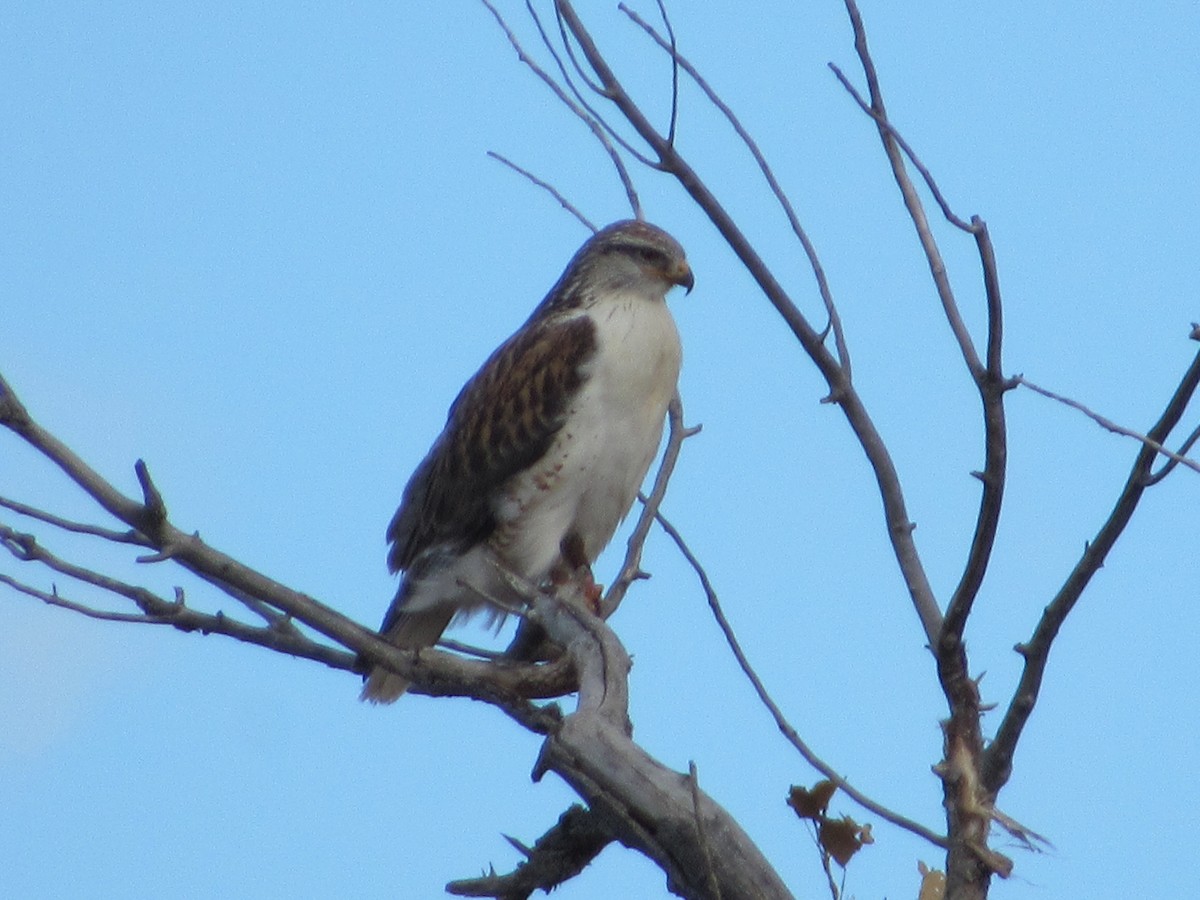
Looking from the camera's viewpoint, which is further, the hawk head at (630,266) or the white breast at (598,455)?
the hawk head at (630,266)

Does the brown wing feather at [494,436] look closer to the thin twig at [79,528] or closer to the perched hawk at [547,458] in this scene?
the perched hawk at [547,458]

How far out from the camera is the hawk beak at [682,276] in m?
5.64

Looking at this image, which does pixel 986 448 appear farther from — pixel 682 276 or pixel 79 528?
pixel 682 276

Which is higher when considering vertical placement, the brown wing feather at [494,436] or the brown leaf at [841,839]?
the brown wing feather at [494,436]

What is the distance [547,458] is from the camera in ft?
17.5

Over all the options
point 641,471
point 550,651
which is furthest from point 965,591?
point 641,471

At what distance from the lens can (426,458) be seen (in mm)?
5891

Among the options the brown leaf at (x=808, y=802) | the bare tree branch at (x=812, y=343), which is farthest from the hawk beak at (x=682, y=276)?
the brown leaf at (x=808, y=802)

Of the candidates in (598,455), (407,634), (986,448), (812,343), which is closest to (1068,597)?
(986,448)

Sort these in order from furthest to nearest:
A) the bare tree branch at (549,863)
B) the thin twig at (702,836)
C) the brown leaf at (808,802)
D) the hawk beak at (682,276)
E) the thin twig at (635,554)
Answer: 1. the hawk beak at (682,276)
2. the thin twig at (635,554)
3. the bare tree branch at (549,863)
4. the brown leaf at (808,802)
5. the thin twig at (702,836)

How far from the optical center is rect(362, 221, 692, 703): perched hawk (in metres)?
5.34

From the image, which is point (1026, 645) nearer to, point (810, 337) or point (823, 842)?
point (823, 842)

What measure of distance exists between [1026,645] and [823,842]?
19.0 inches

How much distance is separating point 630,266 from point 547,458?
80 cm
